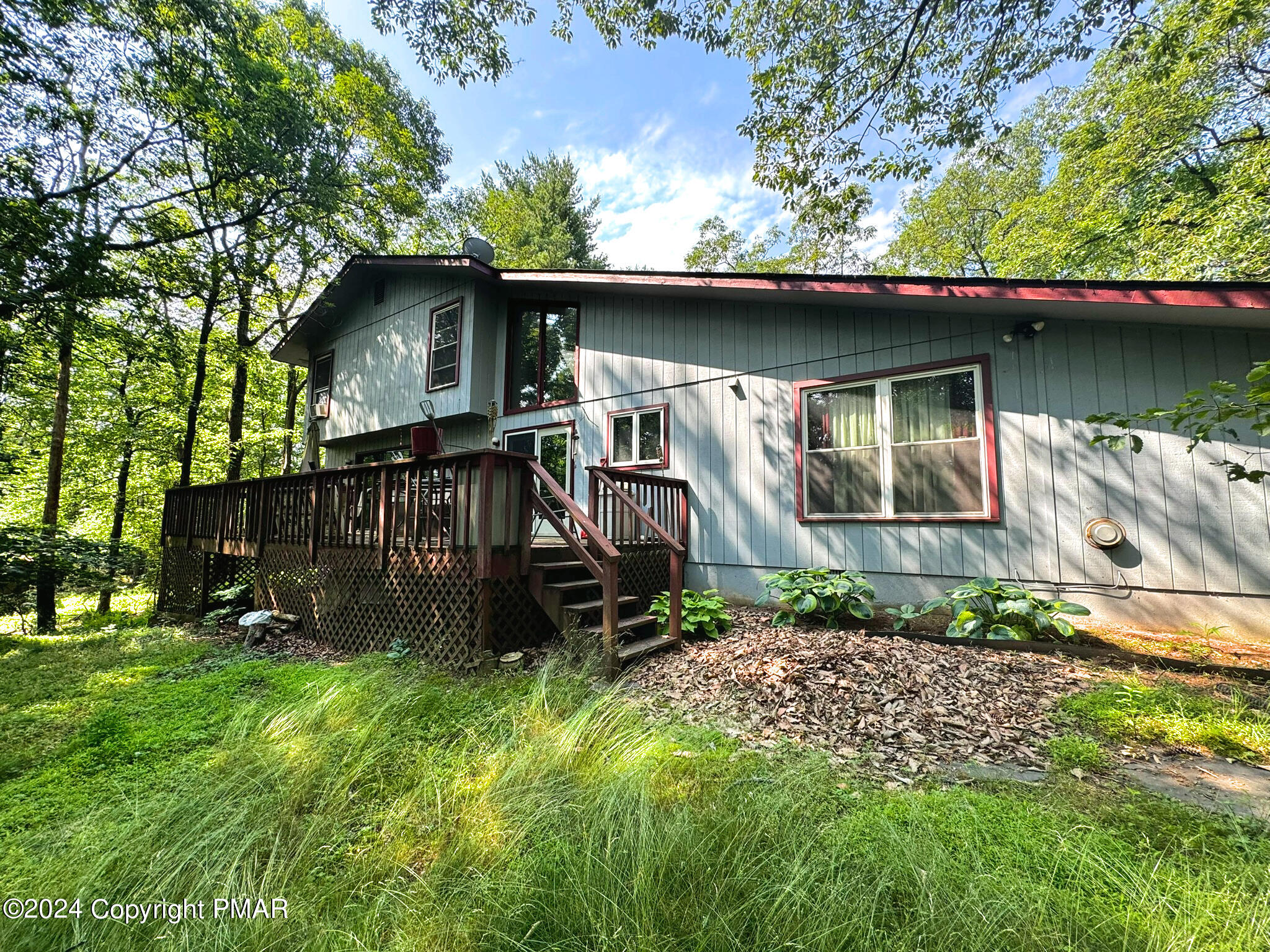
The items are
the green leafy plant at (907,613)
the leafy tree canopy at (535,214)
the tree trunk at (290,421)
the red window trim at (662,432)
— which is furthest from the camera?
the leafy tree canopy at (535,214)

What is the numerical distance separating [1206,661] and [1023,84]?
6.54 meters

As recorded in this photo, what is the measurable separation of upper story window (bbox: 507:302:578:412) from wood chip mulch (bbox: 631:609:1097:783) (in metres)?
5.75

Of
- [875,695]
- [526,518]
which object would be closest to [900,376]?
[875,695]

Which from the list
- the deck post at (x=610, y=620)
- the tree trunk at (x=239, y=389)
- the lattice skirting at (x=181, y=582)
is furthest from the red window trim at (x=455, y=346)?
the deck post at (x=610, y=620)

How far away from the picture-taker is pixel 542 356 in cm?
905

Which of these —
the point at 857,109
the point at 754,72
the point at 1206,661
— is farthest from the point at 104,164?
the point at 1206,661

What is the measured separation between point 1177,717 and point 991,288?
3.63 m

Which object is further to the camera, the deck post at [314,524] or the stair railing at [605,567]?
the deck post at [314,524]

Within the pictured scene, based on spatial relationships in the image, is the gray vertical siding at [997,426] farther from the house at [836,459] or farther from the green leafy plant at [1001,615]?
the green leafy plant at [1001,615]

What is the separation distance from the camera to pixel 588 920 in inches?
54.9

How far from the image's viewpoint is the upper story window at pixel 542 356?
29.8 feet

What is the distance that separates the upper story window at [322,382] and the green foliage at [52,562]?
4423 millimetres

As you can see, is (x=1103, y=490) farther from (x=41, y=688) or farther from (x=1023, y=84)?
(x=41, y=688)

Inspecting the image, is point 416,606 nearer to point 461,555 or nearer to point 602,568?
point 461,555
